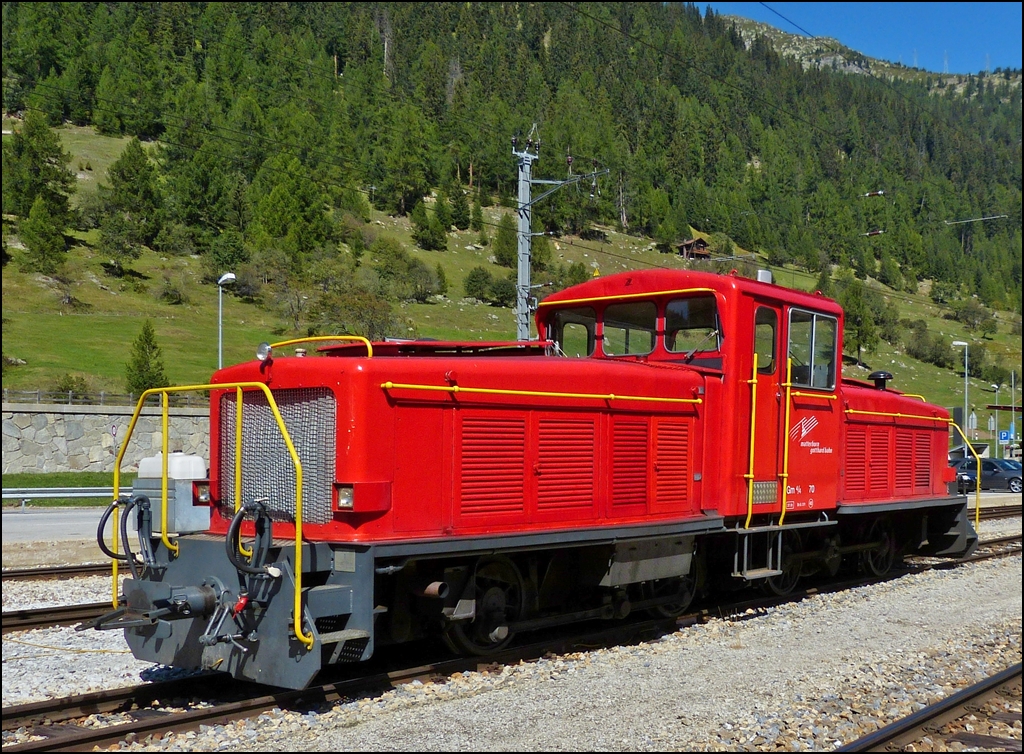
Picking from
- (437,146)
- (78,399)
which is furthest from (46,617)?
(437,146)

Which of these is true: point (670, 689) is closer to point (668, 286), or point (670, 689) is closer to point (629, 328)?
point (629, 328)

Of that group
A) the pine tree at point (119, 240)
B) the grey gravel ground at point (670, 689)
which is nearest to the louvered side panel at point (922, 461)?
the grey gravel ground at point (670, 689)

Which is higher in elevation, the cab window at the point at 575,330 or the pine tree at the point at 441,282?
the pine tree at the point at 441,282

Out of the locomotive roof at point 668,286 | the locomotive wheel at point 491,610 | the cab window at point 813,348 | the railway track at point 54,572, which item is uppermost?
the locomotive roof at point 668,286

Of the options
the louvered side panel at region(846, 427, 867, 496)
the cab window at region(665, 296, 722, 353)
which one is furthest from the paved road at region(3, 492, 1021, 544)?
the louvered side panel at region(846, 427, 867, 496)

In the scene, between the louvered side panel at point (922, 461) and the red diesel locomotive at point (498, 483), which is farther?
the louvered side panel at point (922, 461)

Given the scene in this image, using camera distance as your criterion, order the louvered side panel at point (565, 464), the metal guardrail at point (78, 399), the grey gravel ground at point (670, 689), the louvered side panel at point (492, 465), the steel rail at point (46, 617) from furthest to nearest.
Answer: the metal guardrail at point (78, 399), the steel rail at point (46, 617), the louvered side panel at point (565, 464), the louvered side panel at point (492, 465), the grey gravel ground at point (670, 689)

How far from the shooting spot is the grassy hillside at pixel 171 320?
42625 mm

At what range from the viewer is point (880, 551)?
486 inches

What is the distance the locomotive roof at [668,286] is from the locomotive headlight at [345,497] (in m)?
3.87

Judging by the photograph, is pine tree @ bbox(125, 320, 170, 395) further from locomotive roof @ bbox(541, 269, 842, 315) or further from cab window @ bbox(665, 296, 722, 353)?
cab window @ bbox(665, 296, 722, 353)

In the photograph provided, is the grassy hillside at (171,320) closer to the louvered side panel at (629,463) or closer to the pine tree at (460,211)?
the pine tree at (460,211)

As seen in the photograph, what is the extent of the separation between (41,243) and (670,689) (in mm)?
56769

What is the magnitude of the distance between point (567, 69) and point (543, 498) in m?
148
